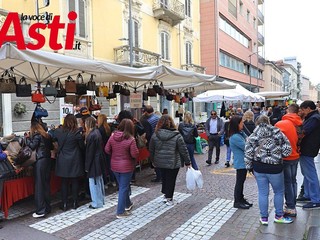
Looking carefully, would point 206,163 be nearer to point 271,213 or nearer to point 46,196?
point 271,213

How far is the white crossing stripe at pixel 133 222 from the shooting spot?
4369 millimetres

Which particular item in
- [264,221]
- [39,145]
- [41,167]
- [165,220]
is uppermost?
[39,145]

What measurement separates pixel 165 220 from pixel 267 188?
5.69 feet

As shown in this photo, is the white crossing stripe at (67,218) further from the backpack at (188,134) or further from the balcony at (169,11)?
the balcony at (169,11)

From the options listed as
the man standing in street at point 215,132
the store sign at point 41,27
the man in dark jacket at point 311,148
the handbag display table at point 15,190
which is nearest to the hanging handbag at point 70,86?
the handbag display table at point 15,190

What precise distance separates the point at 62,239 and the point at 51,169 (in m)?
1.77

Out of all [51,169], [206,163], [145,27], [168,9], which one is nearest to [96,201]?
[51,169]

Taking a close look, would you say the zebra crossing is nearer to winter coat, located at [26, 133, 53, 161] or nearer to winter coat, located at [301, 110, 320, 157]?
winter coat, located at [26, 133, 53, 161]

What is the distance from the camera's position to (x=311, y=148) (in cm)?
505

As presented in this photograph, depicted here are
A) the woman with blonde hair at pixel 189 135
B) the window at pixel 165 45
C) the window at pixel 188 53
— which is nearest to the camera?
the woman with blonde hair at pixel 189 135

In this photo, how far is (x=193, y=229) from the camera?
14.8 feet

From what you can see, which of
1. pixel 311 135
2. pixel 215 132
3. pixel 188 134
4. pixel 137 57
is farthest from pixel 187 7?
pixel 311 135

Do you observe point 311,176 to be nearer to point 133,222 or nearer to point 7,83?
point 133,222

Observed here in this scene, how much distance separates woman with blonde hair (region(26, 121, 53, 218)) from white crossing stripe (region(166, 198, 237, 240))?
7.93ft
